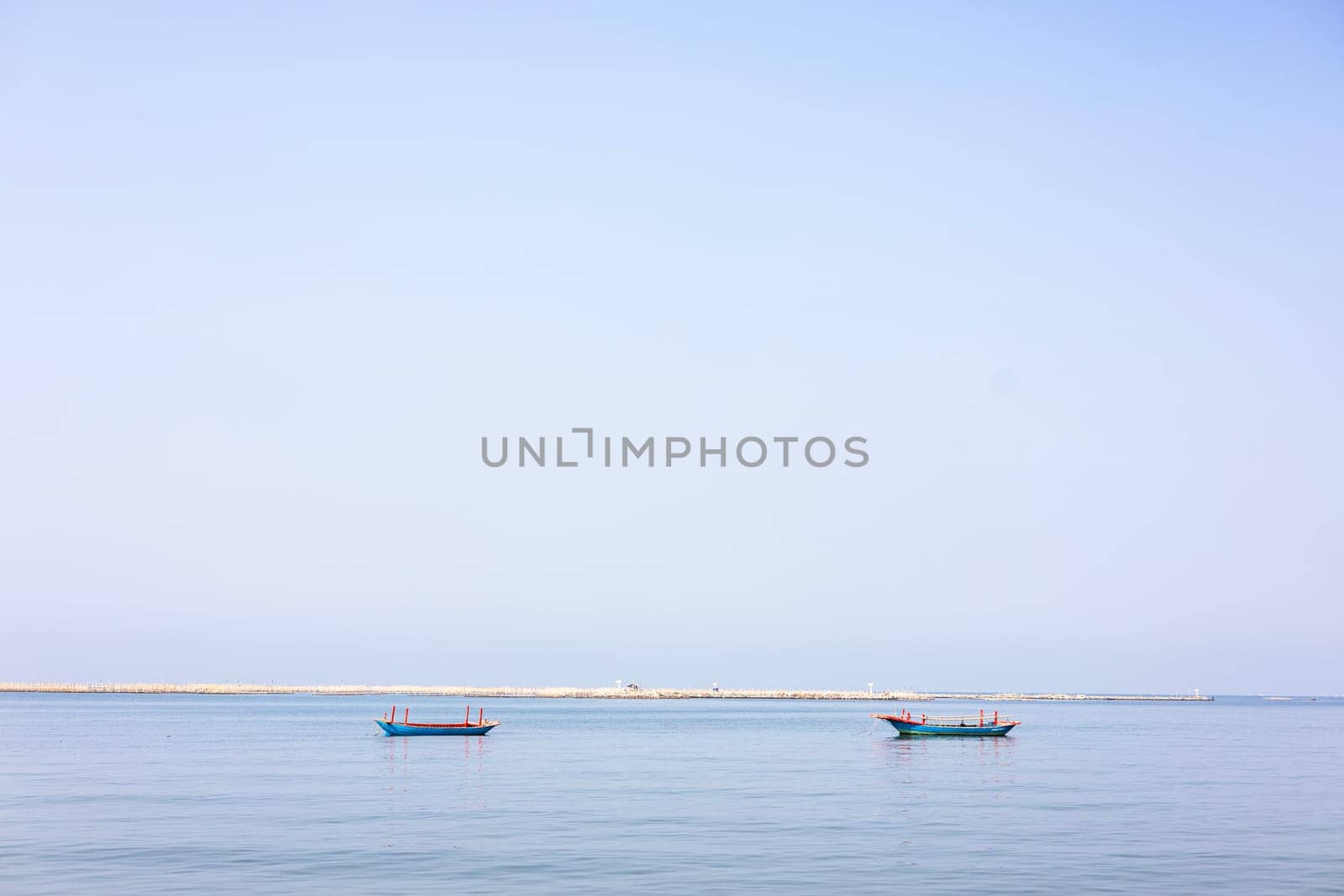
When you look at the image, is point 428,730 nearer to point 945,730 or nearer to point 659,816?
point 945,730

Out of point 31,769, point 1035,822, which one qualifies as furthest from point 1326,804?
point 31,769

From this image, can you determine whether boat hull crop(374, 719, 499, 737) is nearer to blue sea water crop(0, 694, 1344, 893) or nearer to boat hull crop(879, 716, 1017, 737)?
blue sea water crop(0, 694, 1344, 893)

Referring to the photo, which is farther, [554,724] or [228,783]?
[554,724]

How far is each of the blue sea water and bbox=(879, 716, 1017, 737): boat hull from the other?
14.8 ft

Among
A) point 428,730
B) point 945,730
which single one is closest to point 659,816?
point 428,730

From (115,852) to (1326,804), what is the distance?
4197cm

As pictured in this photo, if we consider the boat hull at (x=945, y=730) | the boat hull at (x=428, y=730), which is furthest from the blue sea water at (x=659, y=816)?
the boat hull at (x=945, y=730)

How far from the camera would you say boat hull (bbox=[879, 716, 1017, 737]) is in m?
85.8

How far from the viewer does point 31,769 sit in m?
56.1

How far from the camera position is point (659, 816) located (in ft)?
133

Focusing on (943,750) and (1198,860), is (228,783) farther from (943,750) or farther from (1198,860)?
(943,750)

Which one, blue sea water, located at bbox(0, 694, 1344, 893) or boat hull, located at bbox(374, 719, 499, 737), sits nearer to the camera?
blue sea water, located at bbox(0, 694, 1344, 893)

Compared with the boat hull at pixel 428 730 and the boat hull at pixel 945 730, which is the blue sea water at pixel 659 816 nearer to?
the boat hull at pixel 428 730

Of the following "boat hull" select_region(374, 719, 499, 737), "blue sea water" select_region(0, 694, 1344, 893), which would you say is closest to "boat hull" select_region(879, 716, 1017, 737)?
"blue sea water" select_region(0, 694, 1344, 893)
